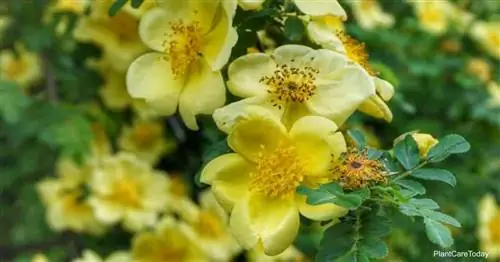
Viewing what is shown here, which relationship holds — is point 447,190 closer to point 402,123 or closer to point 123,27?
point 402,123

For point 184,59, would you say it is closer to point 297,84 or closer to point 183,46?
point 183,46

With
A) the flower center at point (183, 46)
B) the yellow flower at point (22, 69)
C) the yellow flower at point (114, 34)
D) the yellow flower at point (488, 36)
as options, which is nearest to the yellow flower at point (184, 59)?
the flower center at point (183, 46)

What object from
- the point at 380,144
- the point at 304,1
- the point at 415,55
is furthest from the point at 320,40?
the point at 415,55

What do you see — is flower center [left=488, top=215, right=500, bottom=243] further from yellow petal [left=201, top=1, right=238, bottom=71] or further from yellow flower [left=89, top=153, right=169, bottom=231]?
yellow petal [left=201, top=1, right=238, bottom=71]

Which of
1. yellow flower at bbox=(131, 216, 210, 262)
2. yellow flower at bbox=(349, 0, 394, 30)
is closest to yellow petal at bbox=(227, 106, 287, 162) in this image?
yellow flower at bbox=(131, 216, 210, 262)

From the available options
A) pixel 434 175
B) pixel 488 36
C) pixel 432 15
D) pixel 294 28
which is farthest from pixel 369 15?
pixel 434 175

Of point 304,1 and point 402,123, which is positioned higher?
point 304,1
